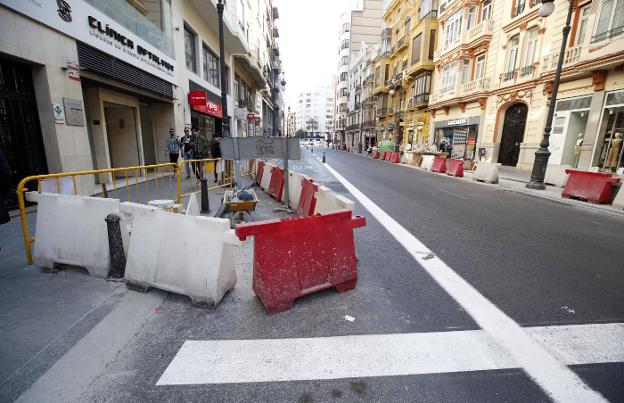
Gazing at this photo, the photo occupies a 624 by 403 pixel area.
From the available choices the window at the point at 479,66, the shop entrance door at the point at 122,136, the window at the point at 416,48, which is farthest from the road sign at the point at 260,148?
the window at the point at 416,48

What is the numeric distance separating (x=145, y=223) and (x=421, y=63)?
32.4 meters

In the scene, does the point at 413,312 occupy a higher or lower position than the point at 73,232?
lower

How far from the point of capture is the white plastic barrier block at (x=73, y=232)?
3510mm

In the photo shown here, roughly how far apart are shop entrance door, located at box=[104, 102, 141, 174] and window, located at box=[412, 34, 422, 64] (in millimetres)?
28978

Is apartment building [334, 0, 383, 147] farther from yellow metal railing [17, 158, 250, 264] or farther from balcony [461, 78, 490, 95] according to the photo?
yellow metal railing [17, 158, 250, 264]

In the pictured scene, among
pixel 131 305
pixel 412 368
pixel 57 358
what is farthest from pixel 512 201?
pixel 57 358

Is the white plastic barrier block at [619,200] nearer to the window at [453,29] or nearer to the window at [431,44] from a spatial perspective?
the window at [453,29]

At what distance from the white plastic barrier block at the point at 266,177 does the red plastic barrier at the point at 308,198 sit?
3319mm

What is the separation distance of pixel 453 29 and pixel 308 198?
27156 mm

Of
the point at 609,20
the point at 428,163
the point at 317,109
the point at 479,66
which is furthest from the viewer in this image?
the point at 317,109

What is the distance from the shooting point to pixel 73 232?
359cm

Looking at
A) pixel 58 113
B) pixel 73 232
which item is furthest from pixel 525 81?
pixel 73 232

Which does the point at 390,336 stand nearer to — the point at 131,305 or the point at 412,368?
the point at 412,368

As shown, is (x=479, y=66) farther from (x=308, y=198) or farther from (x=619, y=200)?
(x=308, y=198)
